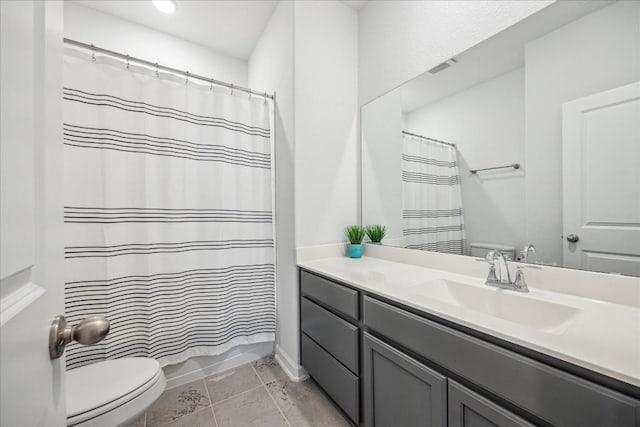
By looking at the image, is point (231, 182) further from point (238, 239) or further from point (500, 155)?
point (500, 155)

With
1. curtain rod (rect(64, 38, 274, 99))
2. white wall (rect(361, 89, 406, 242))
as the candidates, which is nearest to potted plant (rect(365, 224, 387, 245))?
white wall (rect(361, 89, 406, 242))

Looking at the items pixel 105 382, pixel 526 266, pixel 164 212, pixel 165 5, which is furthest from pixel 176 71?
pixel 526 266

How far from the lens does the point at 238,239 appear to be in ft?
6.08

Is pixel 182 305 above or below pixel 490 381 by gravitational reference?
below

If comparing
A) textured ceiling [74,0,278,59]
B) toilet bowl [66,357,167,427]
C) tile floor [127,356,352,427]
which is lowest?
tile floor [127,356,352,427]

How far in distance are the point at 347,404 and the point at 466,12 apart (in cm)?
202

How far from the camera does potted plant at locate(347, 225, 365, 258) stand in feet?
5.89

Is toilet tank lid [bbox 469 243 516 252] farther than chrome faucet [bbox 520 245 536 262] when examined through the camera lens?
Yes

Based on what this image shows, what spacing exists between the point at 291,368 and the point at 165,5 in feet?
8.73

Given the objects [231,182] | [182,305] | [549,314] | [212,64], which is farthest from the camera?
[212,64]

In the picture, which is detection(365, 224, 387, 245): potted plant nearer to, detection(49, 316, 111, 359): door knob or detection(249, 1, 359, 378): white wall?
detection(249, 1, 359, 378): white wall

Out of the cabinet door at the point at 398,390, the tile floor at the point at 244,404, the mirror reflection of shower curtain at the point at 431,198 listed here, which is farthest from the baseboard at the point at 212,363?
the mirror reflection of shower curtain at the point at 431,198

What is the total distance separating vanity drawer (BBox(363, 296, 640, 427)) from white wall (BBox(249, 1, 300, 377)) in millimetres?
977

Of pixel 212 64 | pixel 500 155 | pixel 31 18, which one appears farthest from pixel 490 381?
pixel 212 64
